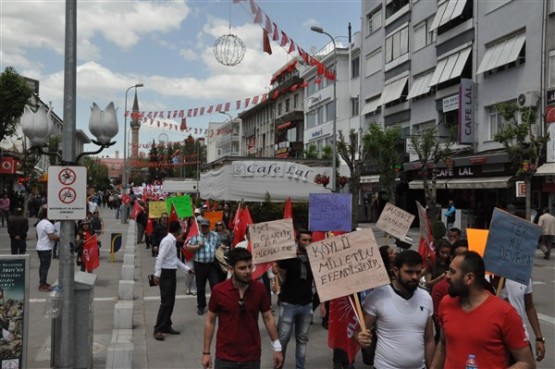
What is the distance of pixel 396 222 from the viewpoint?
31.1 feet

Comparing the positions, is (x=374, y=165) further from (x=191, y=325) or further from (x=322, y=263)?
(x=322, y=263)

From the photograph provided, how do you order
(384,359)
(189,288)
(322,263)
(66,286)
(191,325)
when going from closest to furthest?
(384,359) → (322,263) → (66,286) → (191,325) → (189,288)

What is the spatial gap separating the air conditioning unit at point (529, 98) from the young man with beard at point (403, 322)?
843 inches

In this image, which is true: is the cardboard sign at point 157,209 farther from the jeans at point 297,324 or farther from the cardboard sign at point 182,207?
the jeans at point 297,324

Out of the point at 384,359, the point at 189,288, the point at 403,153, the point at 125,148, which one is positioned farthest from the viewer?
the point at 125,148

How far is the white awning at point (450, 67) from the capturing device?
29.6 meters

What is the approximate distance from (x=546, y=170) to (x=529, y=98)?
10.9ft

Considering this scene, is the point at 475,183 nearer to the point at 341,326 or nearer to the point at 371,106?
the point at 371,106

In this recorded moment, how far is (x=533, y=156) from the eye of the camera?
21.7m

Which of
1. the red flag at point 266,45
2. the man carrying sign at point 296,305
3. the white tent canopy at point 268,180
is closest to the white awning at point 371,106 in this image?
the red flag at point 266,45

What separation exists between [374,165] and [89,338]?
33.7 m

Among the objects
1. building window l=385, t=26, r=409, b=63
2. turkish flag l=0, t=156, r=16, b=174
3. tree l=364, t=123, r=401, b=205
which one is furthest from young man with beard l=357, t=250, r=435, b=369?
turkish flag l=0, t=156, r=16, b=174

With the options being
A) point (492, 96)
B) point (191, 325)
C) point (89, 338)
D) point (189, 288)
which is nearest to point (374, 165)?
point (492, 96)

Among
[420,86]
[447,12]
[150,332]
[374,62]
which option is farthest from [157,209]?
[374,62]
